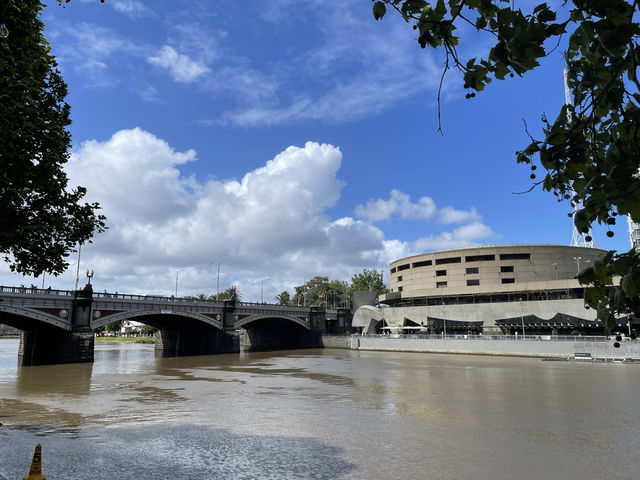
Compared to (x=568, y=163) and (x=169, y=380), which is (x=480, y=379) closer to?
(x=169, y=380)

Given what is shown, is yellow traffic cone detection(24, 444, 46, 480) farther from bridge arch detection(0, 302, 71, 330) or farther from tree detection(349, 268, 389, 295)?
tree detection(349, 268, 389, 295)

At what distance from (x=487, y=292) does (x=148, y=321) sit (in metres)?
63.1

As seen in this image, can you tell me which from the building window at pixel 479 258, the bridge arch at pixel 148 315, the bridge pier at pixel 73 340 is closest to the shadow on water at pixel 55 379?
the bridge pier at pixel 73 340

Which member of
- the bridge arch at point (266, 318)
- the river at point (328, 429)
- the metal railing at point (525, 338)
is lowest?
the river at point (328, 429)

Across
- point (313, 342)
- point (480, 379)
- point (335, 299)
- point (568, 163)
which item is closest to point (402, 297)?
point (313, 342)

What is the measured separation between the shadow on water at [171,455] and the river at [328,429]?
0.06 meters

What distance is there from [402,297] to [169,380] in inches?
2731

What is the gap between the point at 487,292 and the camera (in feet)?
287

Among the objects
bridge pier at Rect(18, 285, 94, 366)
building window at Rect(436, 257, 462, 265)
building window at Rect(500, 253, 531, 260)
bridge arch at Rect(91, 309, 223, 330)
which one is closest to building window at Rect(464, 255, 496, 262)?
building window at Rect(436, 257, 462, 265)

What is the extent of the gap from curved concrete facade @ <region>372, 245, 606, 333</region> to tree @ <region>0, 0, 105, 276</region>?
73.0 metres

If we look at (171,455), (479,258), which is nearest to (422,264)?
(479,258)

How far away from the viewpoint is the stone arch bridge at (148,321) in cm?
5294

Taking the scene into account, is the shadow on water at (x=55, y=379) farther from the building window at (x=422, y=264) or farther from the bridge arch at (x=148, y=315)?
the building window at (x=422, y=264)

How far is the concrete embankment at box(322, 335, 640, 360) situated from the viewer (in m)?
55.9
